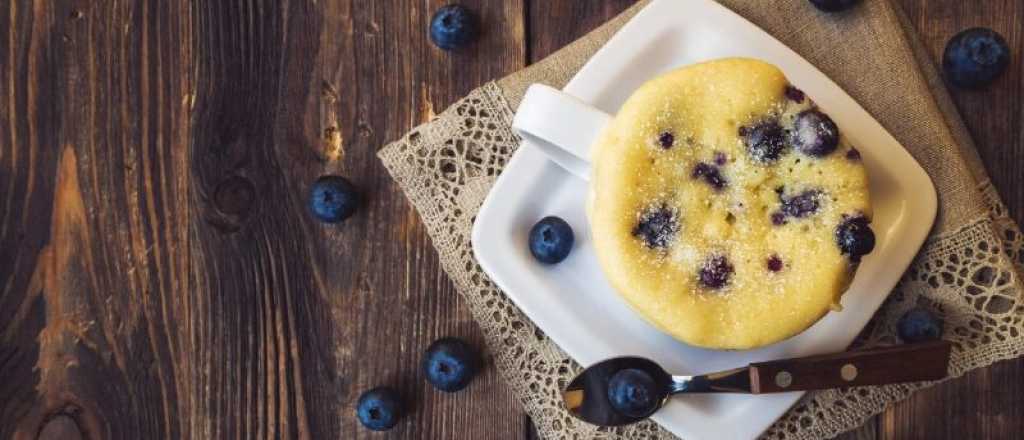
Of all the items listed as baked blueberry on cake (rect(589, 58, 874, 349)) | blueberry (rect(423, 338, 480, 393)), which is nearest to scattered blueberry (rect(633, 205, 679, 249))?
baked blueberry on cake (rect(589, 58, 874, 349))

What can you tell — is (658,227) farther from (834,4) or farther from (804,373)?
(834,4)

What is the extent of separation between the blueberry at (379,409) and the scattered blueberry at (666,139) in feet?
1.84

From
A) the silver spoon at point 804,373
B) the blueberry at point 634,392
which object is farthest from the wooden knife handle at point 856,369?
the blueberry at point 634,392

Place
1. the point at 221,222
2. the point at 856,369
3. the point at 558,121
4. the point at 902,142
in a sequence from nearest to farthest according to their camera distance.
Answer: the point at 558,121, the point at 856,369, the point at 902,142, the point at 221,222

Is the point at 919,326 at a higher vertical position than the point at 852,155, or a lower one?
lower

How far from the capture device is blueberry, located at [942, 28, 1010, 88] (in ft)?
4.37

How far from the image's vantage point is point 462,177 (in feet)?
4.54

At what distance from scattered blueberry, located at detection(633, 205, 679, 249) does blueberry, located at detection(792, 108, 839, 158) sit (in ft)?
0.54

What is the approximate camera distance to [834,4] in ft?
4.34

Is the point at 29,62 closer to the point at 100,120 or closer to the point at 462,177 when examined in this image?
the point at 100,120

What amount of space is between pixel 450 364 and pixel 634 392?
28 cm

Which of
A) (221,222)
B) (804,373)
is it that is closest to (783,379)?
(804,373)

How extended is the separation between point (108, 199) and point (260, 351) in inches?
12.8

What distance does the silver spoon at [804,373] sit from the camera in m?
1.20
